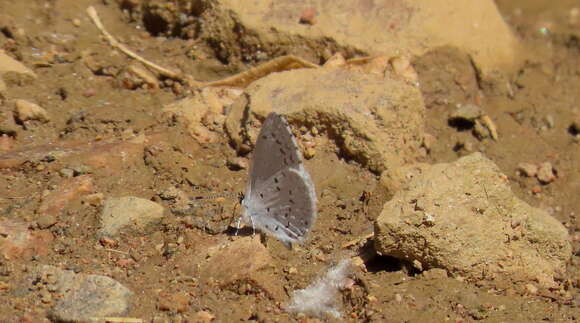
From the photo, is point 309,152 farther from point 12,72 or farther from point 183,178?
point 12,72

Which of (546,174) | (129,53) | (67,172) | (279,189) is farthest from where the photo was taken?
(129,53)

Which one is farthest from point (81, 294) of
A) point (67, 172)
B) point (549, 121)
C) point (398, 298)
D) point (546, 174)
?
point (549, 121)

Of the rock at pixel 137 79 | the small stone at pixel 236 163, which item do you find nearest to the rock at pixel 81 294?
the small stone at pixel 236 163

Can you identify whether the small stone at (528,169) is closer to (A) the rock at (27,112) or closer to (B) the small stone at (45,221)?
(B) the small stone at (45,221)

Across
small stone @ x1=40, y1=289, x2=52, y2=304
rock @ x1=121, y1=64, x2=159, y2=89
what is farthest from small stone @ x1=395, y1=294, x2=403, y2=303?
rock @ x1=121, y1=64, x2=159, y2=89

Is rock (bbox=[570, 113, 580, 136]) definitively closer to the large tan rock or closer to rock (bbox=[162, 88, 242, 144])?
rock (bbox=[162, 88, 242, 144])

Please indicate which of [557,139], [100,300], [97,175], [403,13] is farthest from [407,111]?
[100,300]
